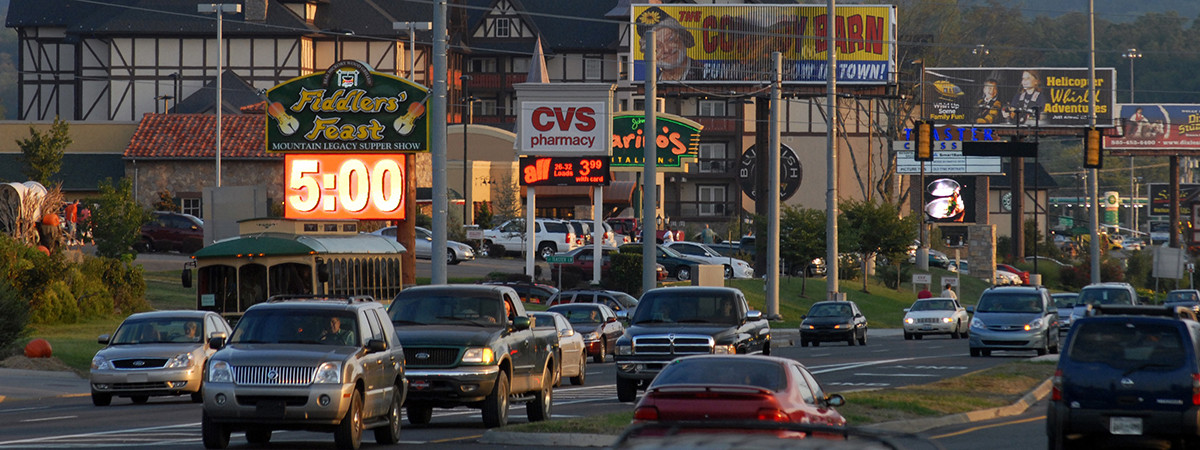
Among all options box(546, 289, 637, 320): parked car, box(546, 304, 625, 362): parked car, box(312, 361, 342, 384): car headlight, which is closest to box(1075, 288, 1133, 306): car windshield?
box(546, 289, 637, 320): parked car

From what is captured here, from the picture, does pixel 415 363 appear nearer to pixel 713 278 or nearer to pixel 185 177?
pixel 713 278

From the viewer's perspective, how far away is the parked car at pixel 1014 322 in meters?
34.9

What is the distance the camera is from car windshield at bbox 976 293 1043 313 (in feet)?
117

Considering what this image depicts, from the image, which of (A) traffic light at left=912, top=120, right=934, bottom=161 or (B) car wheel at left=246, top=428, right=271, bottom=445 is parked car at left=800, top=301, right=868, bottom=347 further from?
(B) car wheel at left=246, top=428, right=271, bottom=445

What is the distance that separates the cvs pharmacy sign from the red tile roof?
2089 cm

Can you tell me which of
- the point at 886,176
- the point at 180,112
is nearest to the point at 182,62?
the point at 180,112

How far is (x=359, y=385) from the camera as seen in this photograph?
16016mm

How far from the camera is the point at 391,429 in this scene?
Result: 16.8 m

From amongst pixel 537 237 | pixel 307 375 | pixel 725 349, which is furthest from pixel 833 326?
pixel 307 375

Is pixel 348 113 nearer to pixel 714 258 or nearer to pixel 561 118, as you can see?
pixel 561 118

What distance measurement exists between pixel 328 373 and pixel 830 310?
94.8ft

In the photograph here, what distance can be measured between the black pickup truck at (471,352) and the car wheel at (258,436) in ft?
6.61

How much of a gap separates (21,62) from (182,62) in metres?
12.6

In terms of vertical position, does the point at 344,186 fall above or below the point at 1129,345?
above
